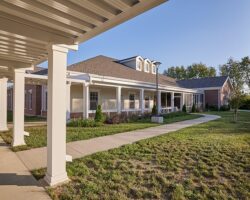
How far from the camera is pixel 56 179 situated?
160 inches

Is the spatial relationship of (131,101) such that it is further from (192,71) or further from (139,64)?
(192,71)

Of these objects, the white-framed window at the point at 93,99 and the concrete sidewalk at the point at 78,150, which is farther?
the white-framed window at the point at 93,99

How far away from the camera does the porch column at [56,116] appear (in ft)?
13.4

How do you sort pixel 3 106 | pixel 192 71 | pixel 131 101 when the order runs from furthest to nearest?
1. pixel 192 71
2. pixel 131 101
3. pixel 3 106

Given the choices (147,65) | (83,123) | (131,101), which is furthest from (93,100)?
(147,65)

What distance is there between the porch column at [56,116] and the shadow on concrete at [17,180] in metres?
0.31

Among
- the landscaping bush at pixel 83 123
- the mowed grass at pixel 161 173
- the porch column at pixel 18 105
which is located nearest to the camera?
the mowed grass at pixel 161 173

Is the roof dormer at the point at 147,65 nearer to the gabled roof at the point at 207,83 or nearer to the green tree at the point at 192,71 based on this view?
the gabled roof at the point at 207,83

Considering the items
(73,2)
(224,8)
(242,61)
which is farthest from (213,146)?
(242,61)

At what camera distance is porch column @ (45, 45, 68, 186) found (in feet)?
13.4

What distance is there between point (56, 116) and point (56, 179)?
1.30 m

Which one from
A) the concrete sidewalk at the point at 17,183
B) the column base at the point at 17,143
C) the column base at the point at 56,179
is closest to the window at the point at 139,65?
the column base at the point at 17,143

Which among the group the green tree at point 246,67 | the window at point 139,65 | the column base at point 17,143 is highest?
the green tree at point 246,67

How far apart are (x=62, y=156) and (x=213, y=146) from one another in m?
5.25
